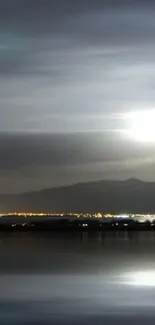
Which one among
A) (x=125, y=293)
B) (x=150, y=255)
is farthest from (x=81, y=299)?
(x=150, y=255)

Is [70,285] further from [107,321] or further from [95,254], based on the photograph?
[95,254]

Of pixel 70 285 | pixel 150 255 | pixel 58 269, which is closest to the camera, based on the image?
pixel 70 285

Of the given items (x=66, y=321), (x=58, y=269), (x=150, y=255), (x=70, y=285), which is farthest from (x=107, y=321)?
(x=150, y=255)

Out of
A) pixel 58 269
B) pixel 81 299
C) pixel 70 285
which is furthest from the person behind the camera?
pixel 58 269

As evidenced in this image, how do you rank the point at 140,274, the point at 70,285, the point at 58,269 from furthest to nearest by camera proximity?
the point at 58,269 → the point at 140,274 → the point at 70,285

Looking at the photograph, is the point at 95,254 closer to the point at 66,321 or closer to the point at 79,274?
the point at 79,274

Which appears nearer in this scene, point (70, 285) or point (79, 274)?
point (70, 285)
